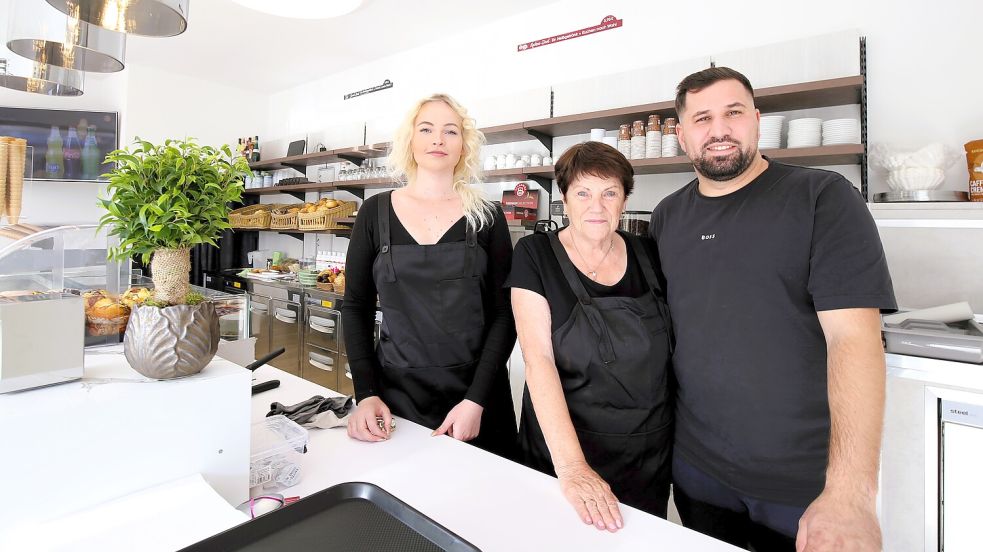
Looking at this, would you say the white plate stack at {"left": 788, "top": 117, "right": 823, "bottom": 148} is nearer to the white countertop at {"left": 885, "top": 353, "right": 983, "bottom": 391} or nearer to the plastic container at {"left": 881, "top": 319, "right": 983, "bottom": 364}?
the plastic container at {"left": 881, "top": 319, "right": 983, "bottom": 364}

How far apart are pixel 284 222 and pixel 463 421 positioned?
13.4 ft

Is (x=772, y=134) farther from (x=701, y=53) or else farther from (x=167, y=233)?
(x=167, y=233)

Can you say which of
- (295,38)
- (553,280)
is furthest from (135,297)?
(295,38)

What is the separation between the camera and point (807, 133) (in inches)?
94.0

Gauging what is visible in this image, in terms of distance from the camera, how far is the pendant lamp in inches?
65.6

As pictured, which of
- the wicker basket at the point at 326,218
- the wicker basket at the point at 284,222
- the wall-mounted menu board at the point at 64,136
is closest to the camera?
the wicker basket at the point at 326,218

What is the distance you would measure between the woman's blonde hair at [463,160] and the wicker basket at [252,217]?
3.97m

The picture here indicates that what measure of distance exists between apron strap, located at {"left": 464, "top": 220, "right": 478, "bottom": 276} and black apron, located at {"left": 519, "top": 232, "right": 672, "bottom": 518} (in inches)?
12.9

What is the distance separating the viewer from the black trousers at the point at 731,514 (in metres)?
1.25

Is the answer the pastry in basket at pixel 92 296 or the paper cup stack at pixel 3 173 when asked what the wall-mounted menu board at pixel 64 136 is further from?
the pastry in basket at pixel 92 296

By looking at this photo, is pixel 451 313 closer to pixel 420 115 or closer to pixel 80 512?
pixel 420 115

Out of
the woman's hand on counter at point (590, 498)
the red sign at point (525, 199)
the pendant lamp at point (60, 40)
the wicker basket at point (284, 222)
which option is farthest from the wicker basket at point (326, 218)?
the woman's hand on counter at point (590, 498)

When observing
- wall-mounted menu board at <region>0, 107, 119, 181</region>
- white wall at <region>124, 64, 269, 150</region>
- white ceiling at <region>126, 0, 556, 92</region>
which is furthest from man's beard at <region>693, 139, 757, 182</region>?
wall-mounted menu board at <region>0, 107, 119, 181</region>

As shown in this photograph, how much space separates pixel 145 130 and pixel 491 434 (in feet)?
18.4
